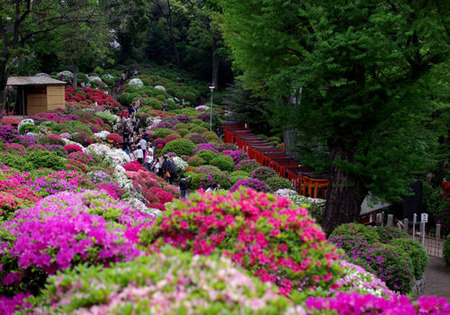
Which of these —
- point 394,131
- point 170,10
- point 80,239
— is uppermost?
point 170,10

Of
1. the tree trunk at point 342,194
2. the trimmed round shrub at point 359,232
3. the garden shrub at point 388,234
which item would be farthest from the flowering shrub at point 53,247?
the tree trunk at point 342,194

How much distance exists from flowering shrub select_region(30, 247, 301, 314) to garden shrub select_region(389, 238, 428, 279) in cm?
852

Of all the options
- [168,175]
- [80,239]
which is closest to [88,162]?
[168,175]

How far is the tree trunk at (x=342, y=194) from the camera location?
1285cm

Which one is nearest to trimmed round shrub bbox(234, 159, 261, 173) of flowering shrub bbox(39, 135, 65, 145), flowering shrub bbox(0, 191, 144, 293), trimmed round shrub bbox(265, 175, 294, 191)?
trimmed round shrub bbox(265, 175, 294, 191)

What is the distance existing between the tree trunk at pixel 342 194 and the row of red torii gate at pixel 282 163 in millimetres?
5331

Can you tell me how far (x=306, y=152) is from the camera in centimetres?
1395

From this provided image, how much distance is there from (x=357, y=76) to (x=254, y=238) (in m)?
8.68

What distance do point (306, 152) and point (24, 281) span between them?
967 cm

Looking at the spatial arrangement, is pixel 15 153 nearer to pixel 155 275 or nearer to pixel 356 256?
pixel 356 256

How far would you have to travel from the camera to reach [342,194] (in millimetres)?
12969

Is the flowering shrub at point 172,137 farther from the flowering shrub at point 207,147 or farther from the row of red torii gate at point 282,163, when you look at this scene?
the row of red torii gate at point 282,163

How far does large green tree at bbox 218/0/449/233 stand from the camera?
35.9 feet

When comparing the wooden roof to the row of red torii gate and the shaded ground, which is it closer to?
the row of red torii gate
